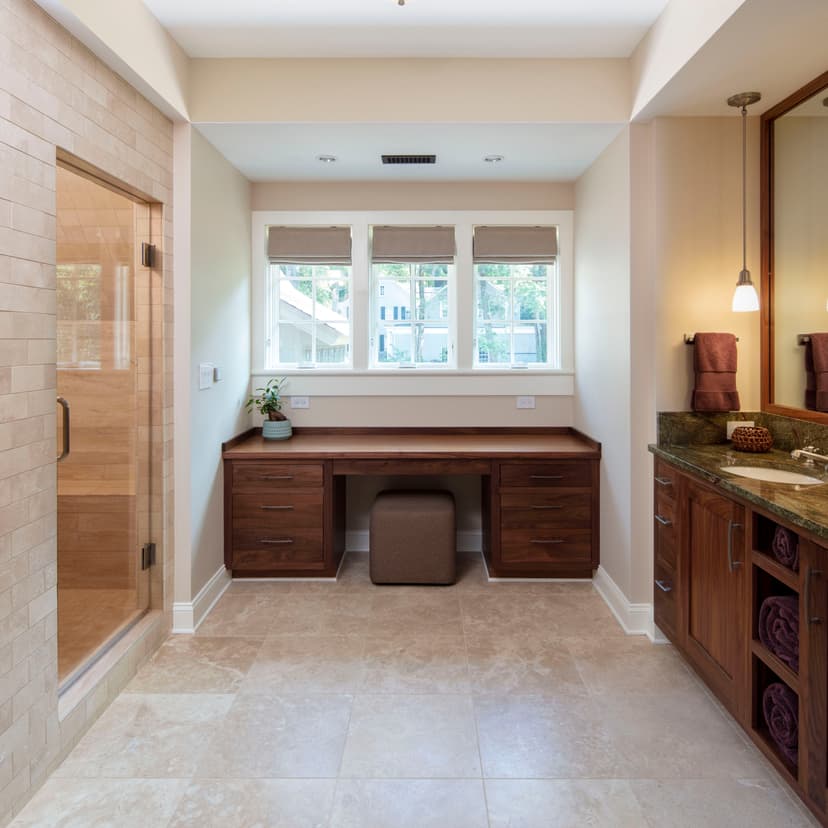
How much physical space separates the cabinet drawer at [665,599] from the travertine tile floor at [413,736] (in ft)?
0.45

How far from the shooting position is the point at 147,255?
259 centimetres

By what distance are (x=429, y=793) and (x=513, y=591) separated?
1.61 meters

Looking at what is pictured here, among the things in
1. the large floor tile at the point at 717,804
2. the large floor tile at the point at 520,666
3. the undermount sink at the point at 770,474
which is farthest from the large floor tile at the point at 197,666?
the undermount sink at the point at 770,474

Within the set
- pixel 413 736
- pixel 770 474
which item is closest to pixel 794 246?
pixel 770 474

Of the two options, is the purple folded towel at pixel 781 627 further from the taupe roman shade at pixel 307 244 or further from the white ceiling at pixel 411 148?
the taupe roman shade at pixel 307 244

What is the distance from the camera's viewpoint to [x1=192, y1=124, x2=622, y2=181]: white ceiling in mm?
2863

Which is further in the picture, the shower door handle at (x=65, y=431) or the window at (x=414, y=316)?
the window at (x=414, y=316)

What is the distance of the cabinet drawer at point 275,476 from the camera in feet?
10.8

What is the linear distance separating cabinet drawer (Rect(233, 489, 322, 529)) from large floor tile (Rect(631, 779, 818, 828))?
2.08 metres

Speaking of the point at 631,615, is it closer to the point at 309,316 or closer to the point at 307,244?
the point at 309,316

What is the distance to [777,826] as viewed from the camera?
1615mm

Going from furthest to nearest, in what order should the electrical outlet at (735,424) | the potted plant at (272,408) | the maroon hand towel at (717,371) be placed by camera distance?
the potted plant at (272,408), the electrical outlet at (735,424), the maroon hand towel at (717,371)

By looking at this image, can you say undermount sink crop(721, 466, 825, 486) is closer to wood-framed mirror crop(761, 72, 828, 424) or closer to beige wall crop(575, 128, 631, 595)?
wood-framed mirror crop(761, 72, 828, 424)

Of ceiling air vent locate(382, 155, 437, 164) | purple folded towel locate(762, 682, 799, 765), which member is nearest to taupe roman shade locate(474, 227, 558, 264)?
ceiling air vent locate(382, 155, 437, 164)
